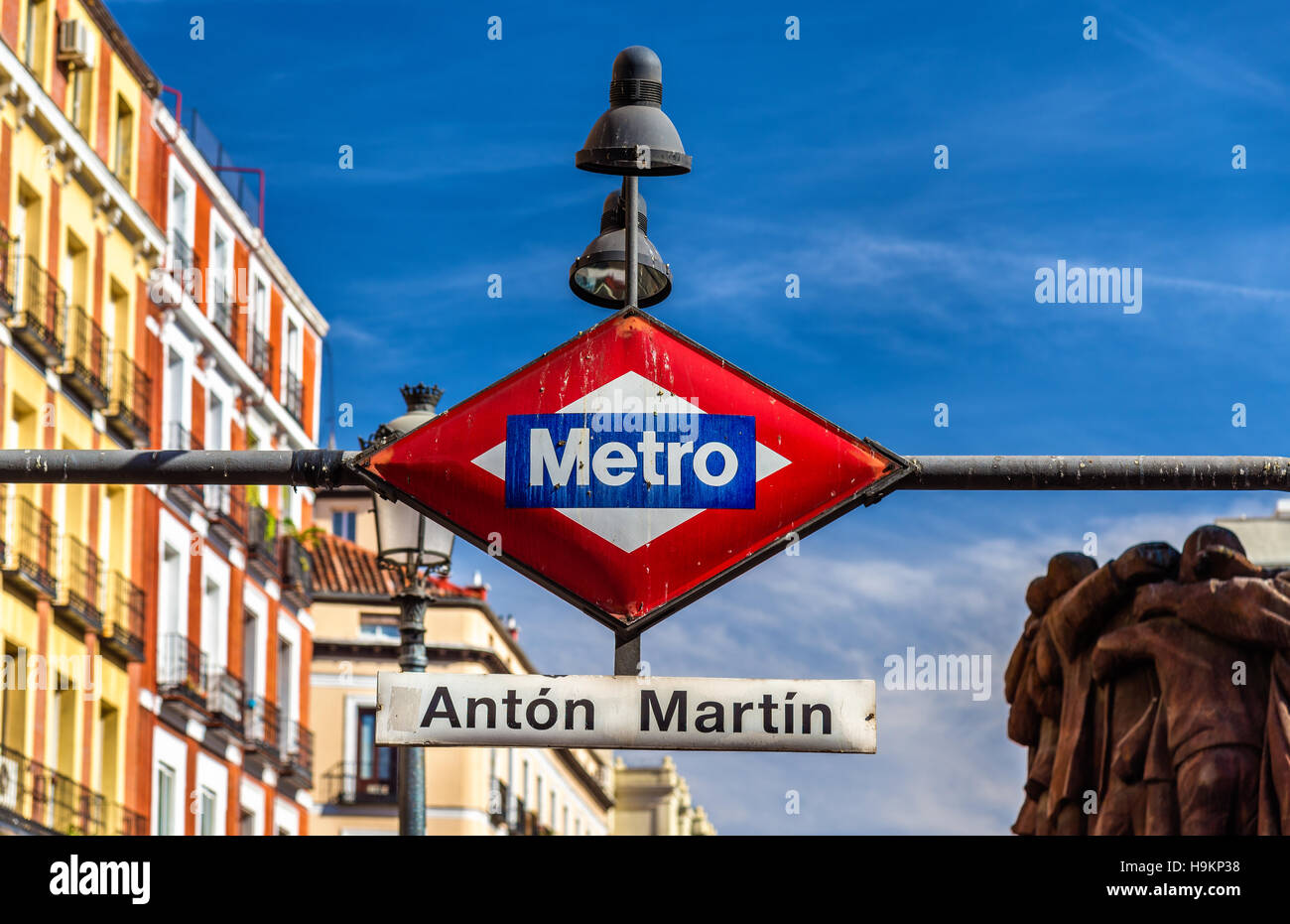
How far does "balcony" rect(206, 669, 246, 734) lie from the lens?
42.9 metres

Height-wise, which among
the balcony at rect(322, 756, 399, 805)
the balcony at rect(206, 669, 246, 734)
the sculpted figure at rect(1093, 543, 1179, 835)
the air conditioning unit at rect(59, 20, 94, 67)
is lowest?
the sculpted figure at rect(1093, 543, 1179, 835)

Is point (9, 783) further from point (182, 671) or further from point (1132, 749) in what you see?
point (1132, 749)

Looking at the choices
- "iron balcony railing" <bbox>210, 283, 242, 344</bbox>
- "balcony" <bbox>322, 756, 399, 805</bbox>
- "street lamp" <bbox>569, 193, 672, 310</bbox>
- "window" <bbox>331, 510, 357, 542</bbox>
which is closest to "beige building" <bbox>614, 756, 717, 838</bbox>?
"window" <bbox>331, 510, 357, 542</bbox>

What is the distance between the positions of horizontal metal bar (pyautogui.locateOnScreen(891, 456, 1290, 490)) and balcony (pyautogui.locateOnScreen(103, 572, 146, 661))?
105 feet

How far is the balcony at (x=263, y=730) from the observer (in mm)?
45375

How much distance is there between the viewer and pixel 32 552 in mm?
33656

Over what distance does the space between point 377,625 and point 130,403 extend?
23.7m

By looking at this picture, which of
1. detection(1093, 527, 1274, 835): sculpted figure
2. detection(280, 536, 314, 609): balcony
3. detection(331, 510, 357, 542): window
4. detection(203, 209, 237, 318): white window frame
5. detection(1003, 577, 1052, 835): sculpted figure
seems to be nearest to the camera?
detection(1093, 527, 1274, 835): sculpted figure

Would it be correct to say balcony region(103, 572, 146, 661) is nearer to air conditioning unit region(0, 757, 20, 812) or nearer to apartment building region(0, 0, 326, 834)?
apartment building region(0, 0, 326, 834)

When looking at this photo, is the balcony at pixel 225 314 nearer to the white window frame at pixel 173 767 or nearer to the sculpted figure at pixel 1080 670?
the white window frame at pixel 173 767

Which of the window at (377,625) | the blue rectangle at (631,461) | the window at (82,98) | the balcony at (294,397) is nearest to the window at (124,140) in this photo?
the window at (82,98)

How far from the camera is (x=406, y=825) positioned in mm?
13531

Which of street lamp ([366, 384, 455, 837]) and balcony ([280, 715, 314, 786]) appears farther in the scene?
balcony ([280, 715, 314, 786])
